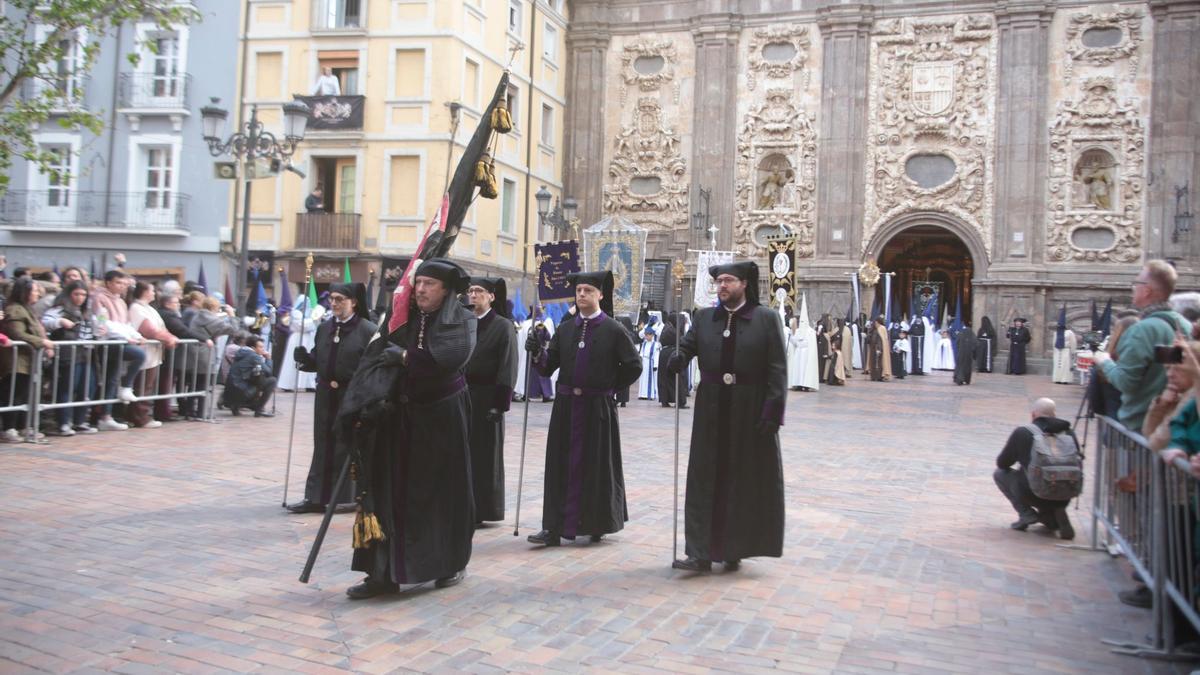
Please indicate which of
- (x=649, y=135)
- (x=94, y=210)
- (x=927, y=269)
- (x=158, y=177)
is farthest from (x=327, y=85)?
(x=927, y=269)

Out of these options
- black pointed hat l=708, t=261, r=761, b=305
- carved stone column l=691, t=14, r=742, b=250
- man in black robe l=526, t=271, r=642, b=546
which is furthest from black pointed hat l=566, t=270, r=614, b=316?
carved stone column l=691, t=14, r=742, b=250

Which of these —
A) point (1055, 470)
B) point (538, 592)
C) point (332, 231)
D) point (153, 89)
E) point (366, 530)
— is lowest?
point (538, 592)

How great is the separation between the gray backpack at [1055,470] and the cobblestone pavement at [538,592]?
392mm

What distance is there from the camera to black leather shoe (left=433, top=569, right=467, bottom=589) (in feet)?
18.7

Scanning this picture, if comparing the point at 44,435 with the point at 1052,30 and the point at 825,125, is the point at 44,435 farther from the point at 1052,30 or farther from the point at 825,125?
the point at 1052,30

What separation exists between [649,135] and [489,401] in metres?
28.1

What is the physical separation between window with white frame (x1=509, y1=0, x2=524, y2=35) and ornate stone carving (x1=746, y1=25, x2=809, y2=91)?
7691mm

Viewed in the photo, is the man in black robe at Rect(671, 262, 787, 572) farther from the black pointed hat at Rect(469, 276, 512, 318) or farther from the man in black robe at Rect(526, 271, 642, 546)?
the black pointed hat at Rect(469, 276, 512, 318)

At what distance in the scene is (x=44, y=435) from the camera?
10898 mm

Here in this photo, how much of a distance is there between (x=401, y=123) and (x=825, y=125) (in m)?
13.7

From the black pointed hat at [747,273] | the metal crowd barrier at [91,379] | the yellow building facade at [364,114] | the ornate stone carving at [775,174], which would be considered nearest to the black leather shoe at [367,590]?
the black pointed hat at [747,273]

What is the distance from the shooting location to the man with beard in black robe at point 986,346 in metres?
30.3

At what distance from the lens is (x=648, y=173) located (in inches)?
1350

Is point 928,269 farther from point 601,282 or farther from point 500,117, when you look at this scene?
point 500,117
